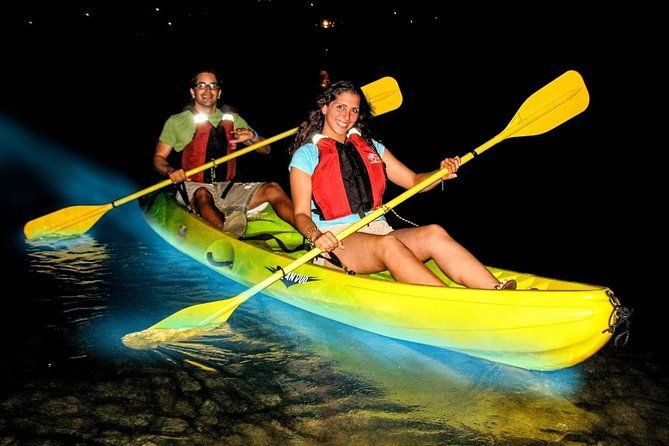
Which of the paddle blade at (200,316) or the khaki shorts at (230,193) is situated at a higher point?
the khaki shorts at (230,193)

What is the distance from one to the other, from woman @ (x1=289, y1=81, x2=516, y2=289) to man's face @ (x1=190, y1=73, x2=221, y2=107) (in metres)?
2.02

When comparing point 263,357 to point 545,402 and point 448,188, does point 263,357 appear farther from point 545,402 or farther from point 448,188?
point 448,188

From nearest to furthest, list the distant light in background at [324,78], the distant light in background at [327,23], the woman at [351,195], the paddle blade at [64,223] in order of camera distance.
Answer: the woman at [351,195]
the paddle blade at [64,223]
the distant light in background at [324,78]
the distant light in background at [327,23]

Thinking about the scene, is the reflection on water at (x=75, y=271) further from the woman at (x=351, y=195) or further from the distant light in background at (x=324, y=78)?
the distant light in background at (x=324, y=78)

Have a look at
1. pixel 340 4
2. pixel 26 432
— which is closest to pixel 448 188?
pixel 26 432

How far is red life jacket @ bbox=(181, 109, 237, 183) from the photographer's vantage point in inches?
222

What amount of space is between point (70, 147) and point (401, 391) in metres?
15.0

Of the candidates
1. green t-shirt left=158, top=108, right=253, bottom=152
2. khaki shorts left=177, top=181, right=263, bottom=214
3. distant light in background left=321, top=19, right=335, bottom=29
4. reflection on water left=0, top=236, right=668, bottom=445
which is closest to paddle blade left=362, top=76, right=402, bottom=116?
khaki shorts left=177, top=181, right=263, bottom=214

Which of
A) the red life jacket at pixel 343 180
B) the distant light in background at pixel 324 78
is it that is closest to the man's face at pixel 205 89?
the red life jacket at pixel 343 180

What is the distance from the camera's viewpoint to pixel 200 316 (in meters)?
3.69

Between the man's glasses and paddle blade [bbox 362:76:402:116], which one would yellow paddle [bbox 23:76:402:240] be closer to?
paddle blade [bbox 362:76:402:116]

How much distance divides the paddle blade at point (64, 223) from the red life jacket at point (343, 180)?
3417 mm

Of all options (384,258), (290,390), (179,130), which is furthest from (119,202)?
(290,390)

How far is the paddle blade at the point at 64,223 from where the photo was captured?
19.4 ft
